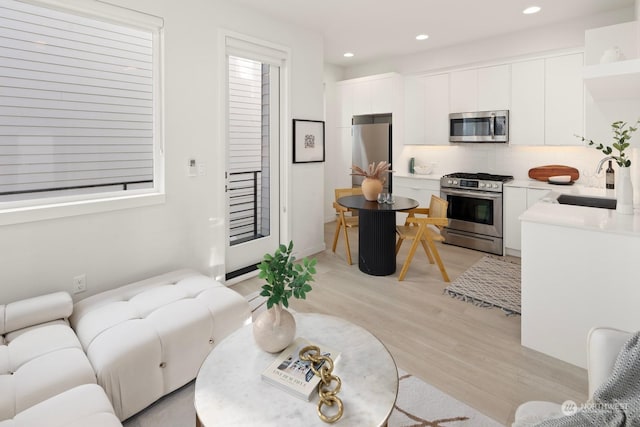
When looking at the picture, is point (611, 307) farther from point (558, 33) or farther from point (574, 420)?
point (558, 33)

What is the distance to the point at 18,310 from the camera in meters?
1.96

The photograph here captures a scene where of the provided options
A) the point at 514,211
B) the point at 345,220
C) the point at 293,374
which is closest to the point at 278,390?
the point at 293,374

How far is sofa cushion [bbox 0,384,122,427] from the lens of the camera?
4.16 ft

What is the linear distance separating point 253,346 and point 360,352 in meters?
0.47

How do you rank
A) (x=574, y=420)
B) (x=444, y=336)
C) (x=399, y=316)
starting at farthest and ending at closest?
(x=399, y=316), (x=444, y=336), (x=574, y=420)

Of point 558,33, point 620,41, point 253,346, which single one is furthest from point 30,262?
point 558,33

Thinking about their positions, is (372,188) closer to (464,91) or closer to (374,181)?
(374,181)

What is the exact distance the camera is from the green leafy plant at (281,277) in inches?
58.7

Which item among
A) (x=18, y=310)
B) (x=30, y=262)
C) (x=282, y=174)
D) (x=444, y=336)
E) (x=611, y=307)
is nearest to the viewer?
(x=18, y=310)

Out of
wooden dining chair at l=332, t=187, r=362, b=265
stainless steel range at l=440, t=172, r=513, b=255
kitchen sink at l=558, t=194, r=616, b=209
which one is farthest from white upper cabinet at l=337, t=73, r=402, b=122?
kitchen sink at l=558, t=194, r=616, b=209

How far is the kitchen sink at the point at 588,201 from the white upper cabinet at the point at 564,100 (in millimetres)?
899

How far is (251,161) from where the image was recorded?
3.84 meters

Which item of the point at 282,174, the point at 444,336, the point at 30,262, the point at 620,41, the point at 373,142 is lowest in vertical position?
the point at 444,336

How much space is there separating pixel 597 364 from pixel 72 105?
3.32m
